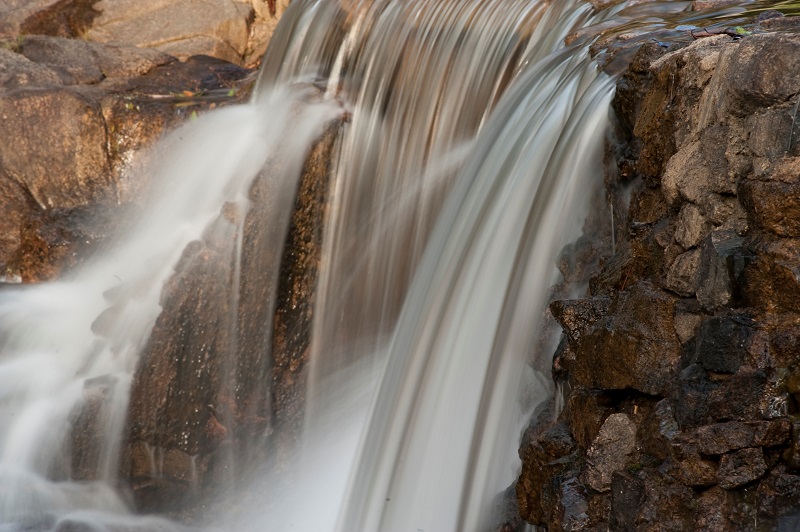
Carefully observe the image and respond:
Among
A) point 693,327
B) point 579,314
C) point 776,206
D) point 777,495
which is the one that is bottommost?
point 777,495

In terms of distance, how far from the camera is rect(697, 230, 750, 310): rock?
3.08m

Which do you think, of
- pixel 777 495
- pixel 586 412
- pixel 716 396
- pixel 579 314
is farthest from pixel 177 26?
pixel 777 495

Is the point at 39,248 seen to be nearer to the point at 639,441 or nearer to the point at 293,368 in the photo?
the point at 293,368

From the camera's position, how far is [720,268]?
3125 mm

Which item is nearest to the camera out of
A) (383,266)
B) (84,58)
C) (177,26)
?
(383,266)

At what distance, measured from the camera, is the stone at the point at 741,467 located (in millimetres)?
2848

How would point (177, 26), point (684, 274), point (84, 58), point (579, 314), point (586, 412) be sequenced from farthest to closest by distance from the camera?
1. point (177, 26)
2. point (84, 58)
3. point (579, 314)
4. point (586, 412)
5. point (684, 274)

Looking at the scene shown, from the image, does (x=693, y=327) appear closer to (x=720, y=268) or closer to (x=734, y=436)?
(x=720, y=268)

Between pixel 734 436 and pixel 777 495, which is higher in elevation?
pixel 734 436

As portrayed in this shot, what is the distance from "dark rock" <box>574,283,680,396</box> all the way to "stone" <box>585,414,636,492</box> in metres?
0.14

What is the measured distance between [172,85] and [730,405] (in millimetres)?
6582

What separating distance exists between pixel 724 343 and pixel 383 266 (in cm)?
359

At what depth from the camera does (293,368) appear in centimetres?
643

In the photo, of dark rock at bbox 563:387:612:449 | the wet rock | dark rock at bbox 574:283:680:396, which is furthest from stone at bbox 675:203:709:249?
dark rock at bbox 563:387:612:449
